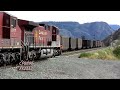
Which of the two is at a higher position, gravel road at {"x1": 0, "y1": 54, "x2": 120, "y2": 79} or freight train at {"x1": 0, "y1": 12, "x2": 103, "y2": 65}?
freight train at {"x1": 0, "y1": 12, "x2": 103, "y2": 65}

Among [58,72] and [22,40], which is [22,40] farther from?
[58,72]

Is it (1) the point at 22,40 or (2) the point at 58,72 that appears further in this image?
(1) the point at 22,40

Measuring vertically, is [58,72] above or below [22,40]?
below

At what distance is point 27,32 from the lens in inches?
822

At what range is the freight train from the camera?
644 inches

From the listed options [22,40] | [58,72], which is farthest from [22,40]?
[58,72]

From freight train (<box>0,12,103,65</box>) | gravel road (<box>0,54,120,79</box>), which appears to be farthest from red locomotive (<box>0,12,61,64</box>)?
gravel road (<box>0,54,120,79</box>)

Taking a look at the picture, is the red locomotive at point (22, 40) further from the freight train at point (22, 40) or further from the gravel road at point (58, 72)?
the gravel road at point (58, 72)

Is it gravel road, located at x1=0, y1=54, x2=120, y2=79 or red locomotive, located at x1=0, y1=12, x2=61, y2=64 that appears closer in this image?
gravel road, located at x1=0, y1=54, x2=120, y2=79

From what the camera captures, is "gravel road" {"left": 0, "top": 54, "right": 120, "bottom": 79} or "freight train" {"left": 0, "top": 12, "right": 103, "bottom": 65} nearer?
"gravel road" {"left": 0, "top": 54, "right": 120, "bottom": 79}

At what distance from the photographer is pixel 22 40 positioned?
19938 millimetres

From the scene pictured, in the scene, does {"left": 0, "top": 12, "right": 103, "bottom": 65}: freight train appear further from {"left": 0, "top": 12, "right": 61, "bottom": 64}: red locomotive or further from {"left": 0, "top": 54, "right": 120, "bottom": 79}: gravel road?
{"left": 0, "top": 54, "right": 120, "bottom": 79}: gravel road
